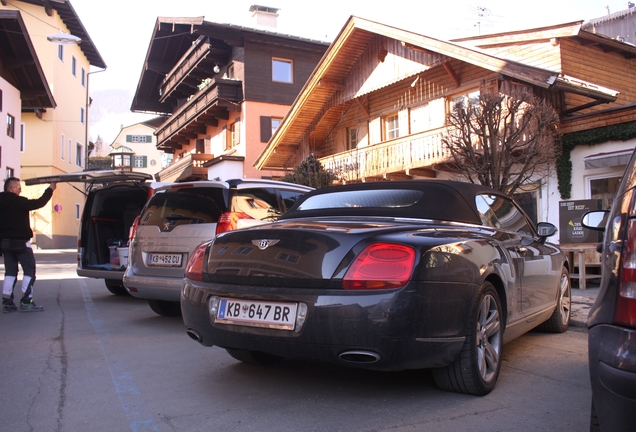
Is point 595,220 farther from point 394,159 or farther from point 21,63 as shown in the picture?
point 21,63

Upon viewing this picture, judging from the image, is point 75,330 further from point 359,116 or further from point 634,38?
point 634,38

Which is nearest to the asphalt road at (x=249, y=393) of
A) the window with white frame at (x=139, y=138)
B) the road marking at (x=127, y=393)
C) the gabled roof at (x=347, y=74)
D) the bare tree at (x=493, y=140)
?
the road marking at (x=127, y=393)

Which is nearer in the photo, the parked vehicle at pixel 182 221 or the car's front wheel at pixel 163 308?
the parked vehicle at pixel 182 221

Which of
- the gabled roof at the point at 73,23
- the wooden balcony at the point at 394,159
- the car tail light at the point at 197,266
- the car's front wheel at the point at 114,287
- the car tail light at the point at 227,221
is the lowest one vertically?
the car's front wheel at the point at 114,287

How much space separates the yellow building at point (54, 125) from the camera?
37.3 metres

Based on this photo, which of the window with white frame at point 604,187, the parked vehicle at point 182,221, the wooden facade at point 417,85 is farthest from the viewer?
the wooden facade at point 417,85

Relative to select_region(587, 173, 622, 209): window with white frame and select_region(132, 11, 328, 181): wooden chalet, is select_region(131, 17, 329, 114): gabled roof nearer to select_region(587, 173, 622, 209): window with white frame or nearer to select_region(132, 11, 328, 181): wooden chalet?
select_region(132, 11, 328, 181): wooden chalet

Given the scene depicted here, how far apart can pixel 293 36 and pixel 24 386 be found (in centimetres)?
2946

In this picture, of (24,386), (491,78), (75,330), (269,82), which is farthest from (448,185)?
(269,82)

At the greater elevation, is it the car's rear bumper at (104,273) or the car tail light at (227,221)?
the car tail light at (227,221)

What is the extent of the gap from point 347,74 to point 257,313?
18853 mm

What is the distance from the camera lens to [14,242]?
7.92m

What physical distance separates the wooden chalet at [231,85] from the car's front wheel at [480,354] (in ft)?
84.9

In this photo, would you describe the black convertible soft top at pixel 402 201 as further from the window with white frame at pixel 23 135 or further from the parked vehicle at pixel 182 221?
the window with white frame at pixel 23 135
